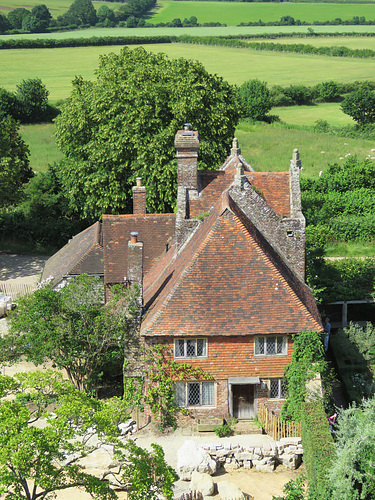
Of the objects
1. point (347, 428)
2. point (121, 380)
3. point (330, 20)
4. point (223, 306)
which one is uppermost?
point (330, 20)

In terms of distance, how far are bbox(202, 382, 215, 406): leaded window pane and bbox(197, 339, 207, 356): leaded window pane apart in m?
1.20

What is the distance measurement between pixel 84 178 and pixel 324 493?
1213 inches

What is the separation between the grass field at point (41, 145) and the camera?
73.9 metres

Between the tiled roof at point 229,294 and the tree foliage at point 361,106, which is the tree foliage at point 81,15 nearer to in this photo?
the tree foliage at point 361,106

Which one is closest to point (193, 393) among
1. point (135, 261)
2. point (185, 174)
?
point (135, 261)

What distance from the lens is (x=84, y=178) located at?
4753cm

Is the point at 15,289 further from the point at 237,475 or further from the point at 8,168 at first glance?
the point at 237,475

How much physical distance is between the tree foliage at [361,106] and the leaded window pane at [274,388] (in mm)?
73042

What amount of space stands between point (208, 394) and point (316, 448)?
5.55 metres

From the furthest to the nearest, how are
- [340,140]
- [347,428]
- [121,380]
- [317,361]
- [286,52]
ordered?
1. [286,52]
2. [340,140]
3. [121,380]
4. [317,361]
5. [347,428]

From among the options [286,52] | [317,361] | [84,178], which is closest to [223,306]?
[317,361]

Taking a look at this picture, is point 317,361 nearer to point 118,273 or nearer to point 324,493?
point 324,493

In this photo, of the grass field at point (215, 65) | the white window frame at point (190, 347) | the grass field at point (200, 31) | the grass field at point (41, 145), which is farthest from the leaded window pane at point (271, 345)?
the grass field at point (200, 31)

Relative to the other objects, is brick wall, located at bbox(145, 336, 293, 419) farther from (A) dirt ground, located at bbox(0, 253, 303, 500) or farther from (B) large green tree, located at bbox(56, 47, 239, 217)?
(B) large green tree, located at bbox(56, 47, 239, 217)
